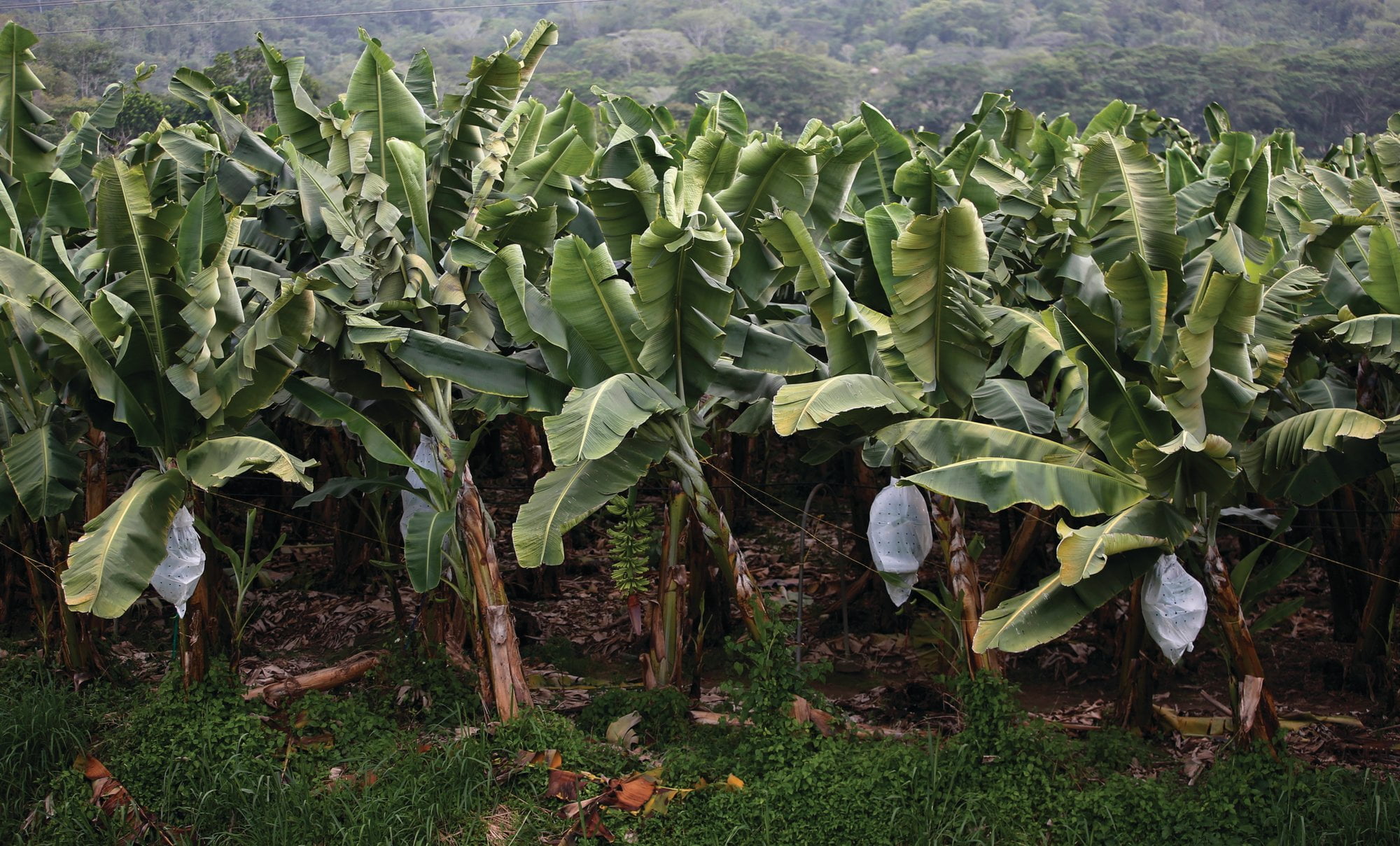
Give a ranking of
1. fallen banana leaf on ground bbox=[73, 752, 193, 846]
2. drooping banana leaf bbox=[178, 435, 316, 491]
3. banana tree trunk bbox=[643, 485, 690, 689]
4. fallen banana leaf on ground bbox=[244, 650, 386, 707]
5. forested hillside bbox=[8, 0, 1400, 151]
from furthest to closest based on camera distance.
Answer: forested hillside bbox=[8, 0, 1400, 151] → banana tree trunk bbox=[643, 485, 690, 689] → fallen banana leaf on ground bbox=[244, 650, 386, 707] → fallen banana leaf on ground bbox=[73, 752, 193, 846] → drooping banana leaf bbox=[178, 435, 316, 491]

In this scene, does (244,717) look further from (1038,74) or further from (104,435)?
(1038,74)

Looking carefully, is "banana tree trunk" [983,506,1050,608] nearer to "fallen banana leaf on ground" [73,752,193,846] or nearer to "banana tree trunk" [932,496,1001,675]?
"banana tree trunk" [932,496,1001,675]

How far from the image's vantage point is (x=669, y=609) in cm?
686

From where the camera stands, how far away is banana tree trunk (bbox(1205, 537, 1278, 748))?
540 cm

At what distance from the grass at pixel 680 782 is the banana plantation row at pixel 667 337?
36cm

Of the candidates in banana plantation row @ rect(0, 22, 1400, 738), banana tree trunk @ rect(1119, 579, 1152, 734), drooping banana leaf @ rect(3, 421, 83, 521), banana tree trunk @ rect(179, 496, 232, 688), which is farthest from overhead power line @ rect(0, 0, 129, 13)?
banana tree trunk @ rect(1119, 579, 1152, 734)

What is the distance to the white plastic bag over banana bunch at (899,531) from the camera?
19.6 feet

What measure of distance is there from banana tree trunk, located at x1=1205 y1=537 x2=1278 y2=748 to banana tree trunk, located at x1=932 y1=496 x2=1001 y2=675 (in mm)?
1169

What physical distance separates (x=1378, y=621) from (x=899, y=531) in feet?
10.4

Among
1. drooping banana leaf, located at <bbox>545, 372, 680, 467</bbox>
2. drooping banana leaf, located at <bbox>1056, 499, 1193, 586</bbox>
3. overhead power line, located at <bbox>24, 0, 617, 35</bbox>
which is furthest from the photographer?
overhead power line, located at <bbox>24, 0, 617, 35</bbox>

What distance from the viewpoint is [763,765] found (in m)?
5.80

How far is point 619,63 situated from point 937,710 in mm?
42203

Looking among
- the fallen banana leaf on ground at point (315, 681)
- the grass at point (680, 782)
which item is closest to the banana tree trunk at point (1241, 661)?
the grass at point (680, 782)

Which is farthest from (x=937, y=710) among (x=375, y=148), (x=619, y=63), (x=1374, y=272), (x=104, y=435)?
(x=619, y=63)
